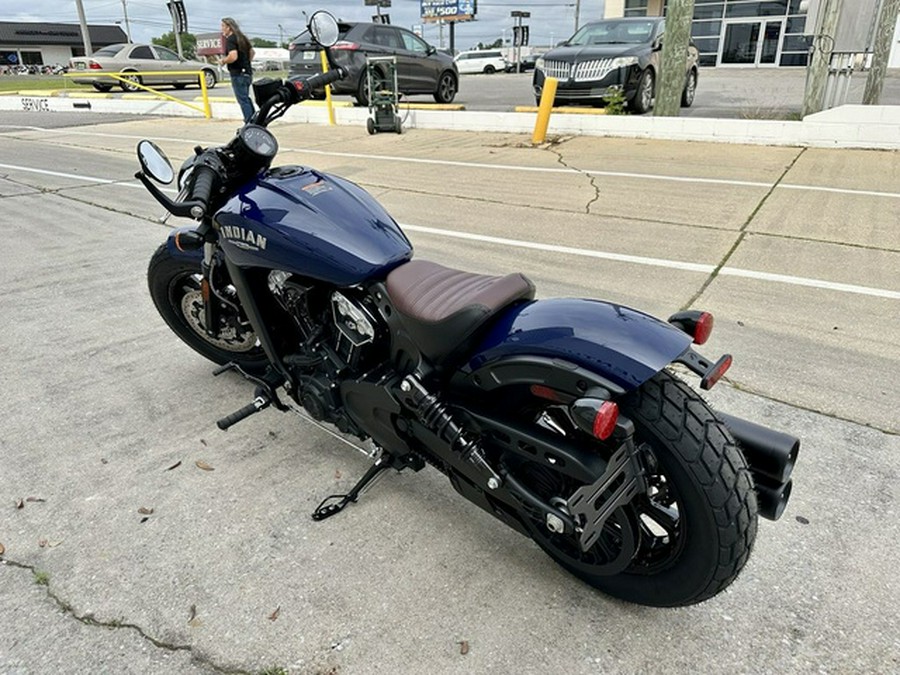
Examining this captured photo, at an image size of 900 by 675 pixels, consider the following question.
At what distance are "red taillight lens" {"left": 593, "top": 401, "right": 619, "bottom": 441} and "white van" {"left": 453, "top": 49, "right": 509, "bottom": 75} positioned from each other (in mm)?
43232

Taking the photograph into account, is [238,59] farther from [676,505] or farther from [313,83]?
[676,505]

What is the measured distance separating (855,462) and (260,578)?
243 centimetres

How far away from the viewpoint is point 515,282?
2.01m

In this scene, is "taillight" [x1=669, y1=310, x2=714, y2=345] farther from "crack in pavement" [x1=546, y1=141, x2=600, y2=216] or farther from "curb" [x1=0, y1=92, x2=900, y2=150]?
"curb" [x1=0, y1=92, x2=900, y2=150]

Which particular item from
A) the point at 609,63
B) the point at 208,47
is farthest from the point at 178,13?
the point at 609,63

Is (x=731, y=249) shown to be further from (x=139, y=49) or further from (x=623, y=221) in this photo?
(x=139, y=49)

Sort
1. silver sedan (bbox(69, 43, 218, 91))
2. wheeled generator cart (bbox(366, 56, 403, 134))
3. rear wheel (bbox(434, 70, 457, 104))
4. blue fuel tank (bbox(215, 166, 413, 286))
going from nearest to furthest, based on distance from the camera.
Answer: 1. blue fuel tank (bbox(215, 166, 413, 286))
2. wheeled generator cart (bbox(366, 56, 403, 134))
3. rear wheel (bbox(434, 70, 457, 104))
4. silver sedan (bbox(69, 43, 218, 91))

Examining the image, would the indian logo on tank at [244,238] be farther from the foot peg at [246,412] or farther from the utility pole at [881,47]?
the utility pole at [881,47]

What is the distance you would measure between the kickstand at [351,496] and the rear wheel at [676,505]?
0.70 meters

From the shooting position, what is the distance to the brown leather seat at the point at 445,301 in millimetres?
1906

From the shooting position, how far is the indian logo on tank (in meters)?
2.34

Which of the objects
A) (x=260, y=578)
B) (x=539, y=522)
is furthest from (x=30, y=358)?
(x=539, y=522)

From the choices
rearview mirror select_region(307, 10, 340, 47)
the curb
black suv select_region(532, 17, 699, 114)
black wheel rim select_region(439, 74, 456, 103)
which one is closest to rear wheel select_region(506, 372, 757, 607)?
rearview mirror select_region(307, 10, 340, 47)

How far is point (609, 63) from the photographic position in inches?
427
